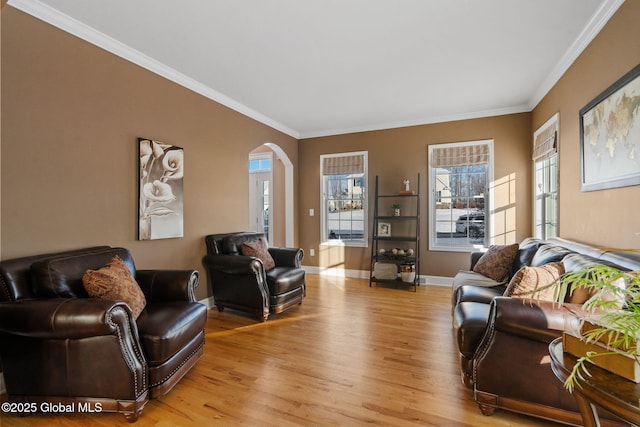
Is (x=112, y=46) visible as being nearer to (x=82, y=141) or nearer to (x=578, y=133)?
(x=82, y=141)

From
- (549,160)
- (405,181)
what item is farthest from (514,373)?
(405,181)

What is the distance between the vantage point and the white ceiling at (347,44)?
217 cm

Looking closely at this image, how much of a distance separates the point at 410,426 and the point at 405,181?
376cm

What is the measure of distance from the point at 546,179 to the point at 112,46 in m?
5.05

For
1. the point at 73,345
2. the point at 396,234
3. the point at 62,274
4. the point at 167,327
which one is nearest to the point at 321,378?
the point at 167,327

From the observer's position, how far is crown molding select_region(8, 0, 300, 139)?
2096 mm

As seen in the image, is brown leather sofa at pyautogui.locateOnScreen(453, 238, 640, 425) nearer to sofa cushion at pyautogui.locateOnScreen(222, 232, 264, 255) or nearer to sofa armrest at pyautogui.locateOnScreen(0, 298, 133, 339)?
sofa armrest at pyautogui.locateOnScreen(0, 298, 133, 339)

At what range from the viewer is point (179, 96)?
3.28 m

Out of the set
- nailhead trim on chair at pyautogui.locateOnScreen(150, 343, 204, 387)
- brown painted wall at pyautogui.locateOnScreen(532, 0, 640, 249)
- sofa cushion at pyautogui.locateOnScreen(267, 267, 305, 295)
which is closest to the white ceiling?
brown painted wall at pyautogui.locateOnScreen(532, 0, 640, 249)

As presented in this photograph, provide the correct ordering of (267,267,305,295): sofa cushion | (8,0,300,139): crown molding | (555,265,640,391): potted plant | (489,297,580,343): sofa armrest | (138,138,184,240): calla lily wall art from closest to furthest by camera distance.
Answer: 1. (555,265,640,391): potted plant
2. (489,297,580,343): sofa armrest
3. (8,0,300,139): crown molding
4. (138,138,184,240): calla lily wall art
5. (267,267,305,295): sofa cushion

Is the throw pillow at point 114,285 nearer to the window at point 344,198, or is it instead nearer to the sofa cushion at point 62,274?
the sofa cushion at point 62,274

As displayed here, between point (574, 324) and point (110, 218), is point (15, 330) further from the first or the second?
point (574, 324)

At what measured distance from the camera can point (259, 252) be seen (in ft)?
11.7

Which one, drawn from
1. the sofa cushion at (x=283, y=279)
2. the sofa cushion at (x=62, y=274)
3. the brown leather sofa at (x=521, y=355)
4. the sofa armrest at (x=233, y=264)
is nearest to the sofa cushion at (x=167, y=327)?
the sofa cushion at (x=62, y=274)
